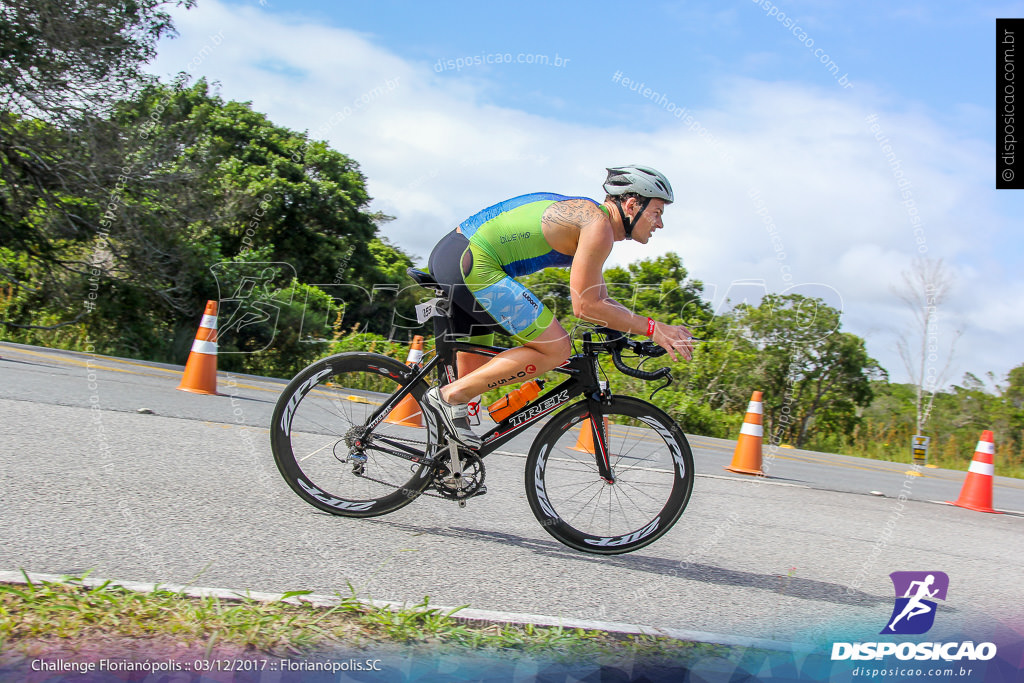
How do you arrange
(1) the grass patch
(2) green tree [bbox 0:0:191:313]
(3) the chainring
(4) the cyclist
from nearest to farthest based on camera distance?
(1) the grass patch < (4) the cyclist < (3) the chainring < (2) green tree [bbox 0:0:191:313]

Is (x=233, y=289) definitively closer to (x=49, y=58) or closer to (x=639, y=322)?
(x=49, y=58)

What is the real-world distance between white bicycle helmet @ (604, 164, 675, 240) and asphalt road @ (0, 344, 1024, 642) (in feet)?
5.85

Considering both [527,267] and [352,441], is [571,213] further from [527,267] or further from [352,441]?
[352,441]

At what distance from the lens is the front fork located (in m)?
4.24

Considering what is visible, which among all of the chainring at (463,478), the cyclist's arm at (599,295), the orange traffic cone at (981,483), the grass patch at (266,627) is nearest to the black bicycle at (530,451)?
A: the chainring at (463,478)

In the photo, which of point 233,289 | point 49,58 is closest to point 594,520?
point 49,58

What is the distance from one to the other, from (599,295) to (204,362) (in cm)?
661

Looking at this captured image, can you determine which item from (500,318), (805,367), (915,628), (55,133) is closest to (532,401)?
(500,318)

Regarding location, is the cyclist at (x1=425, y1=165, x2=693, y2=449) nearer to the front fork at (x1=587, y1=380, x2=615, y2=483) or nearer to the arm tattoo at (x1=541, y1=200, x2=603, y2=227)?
the arm tattoo at (x1=541, y1=200, x2=603, y2=227)

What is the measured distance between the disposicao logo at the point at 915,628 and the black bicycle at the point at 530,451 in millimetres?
1134

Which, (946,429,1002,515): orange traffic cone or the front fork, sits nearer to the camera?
the front fork

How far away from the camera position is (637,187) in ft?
13.2

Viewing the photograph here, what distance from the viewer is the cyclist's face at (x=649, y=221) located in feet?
13.3

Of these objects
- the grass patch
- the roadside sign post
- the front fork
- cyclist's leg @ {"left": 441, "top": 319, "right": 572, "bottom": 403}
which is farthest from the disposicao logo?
the roadside sign post
